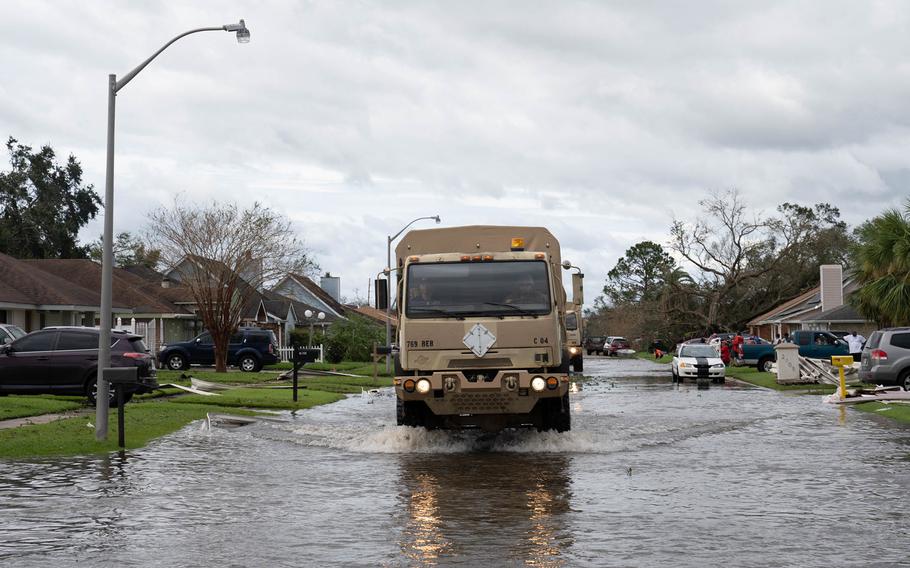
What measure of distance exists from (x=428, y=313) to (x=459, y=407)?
1.46 meters

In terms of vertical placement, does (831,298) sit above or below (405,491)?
Answer: above

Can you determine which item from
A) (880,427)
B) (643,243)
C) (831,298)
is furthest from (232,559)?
(643,243)

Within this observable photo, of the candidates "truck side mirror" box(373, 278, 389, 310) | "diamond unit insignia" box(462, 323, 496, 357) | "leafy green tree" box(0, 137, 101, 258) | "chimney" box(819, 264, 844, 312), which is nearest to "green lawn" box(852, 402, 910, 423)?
"diamond unit insignia" box(462, 323, 496, 357)

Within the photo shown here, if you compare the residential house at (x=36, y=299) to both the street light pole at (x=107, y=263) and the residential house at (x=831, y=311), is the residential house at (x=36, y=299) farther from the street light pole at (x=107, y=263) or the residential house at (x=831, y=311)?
the residential house at (x=831, y=311)

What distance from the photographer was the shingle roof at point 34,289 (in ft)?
139

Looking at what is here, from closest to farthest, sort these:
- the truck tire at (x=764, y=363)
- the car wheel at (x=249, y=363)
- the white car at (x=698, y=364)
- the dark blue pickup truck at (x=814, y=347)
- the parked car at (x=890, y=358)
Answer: the parked car at (x=890, y=358)
the white car at (x=698, y=364)
the dark blue pickup truck at (x=814, y=347)
the car wheel at (x=249, y=363)
the truck tire at (x=764, y=363)

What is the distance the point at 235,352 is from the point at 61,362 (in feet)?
70.3

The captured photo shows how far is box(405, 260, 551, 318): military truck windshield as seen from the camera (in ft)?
53.1

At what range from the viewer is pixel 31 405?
22.8 metres

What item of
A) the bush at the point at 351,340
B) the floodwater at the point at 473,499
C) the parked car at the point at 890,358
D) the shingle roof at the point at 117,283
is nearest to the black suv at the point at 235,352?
the shingle roof at the point at 117,283

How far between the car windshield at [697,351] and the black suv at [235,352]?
1703cm

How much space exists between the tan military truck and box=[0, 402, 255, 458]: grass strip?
4657 mm

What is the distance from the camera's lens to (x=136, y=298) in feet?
190

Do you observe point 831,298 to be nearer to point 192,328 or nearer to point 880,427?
point 192,328
